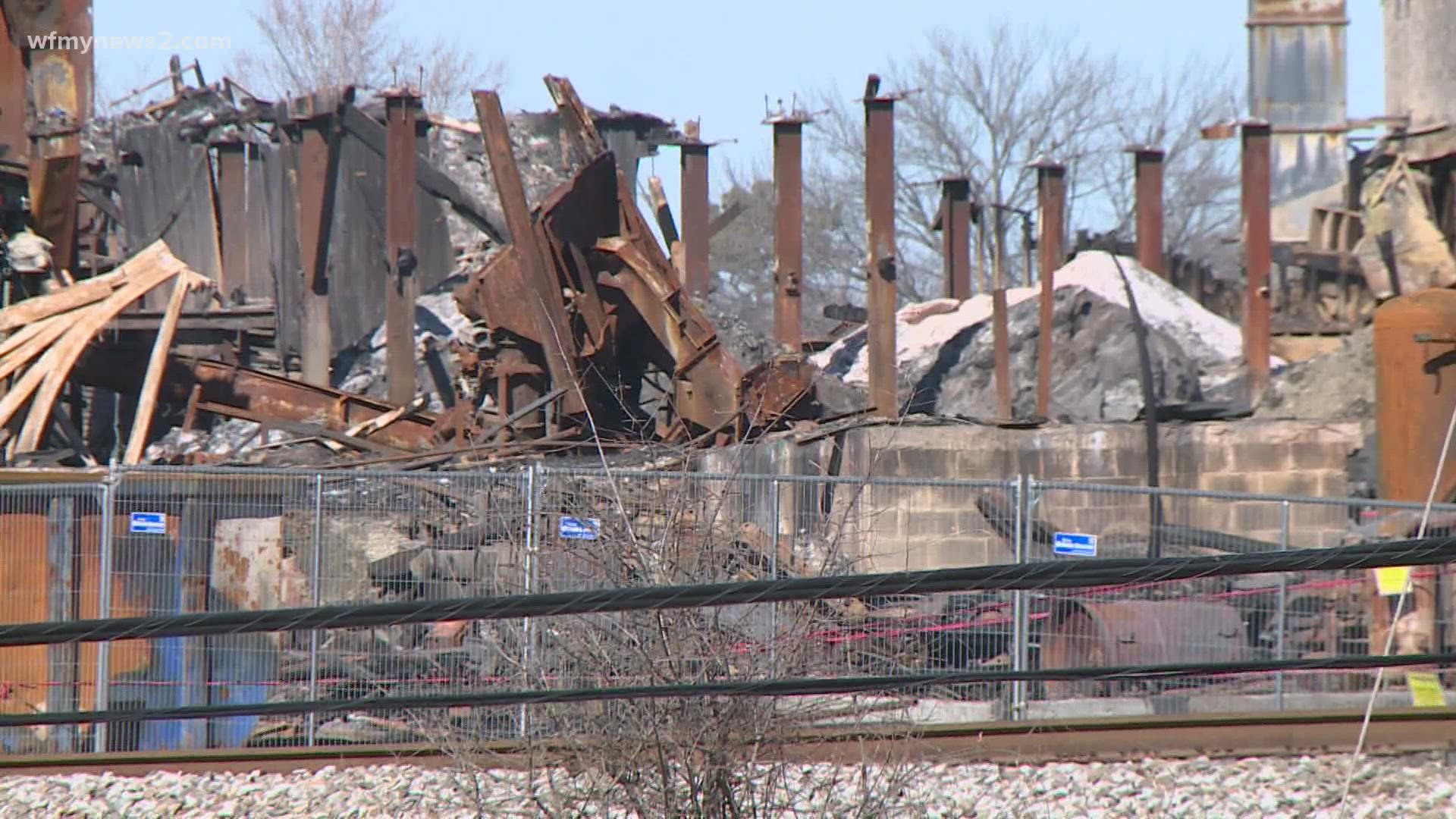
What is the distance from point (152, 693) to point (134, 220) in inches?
759

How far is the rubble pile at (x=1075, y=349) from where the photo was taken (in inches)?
816

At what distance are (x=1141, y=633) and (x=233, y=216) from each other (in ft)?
65.9

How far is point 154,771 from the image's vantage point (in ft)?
33.7

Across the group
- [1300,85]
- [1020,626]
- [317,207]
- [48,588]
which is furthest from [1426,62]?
[48,588]

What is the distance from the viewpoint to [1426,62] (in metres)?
34.1

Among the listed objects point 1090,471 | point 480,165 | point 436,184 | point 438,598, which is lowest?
point 438,598

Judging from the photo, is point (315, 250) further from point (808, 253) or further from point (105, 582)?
point (808, 253)

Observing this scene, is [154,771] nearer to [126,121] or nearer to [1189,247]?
[126,121]

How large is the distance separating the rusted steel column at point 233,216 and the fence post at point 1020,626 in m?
18.6

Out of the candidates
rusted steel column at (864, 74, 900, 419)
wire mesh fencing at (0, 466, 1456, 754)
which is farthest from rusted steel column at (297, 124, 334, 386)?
wire mesh fencing at (0, 466, 1456, 754)

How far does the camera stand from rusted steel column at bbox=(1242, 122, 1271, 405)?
19.6m

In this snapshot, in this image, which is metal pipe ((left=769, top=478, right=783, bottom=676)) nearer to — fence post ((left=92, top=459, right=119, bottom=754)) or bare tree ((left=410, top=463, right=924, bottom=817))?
bare tree ((left=410, top=463, right=924, bottom=817))

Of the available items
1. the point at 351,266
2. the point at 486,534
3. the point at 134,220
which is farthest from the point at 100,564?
the point at 134,220

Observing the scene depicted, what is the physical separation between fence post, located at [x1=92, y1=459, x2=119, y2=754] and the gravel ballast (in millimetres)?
786
